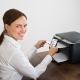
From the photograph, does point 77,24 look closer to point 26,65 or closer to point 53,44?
point 53,44

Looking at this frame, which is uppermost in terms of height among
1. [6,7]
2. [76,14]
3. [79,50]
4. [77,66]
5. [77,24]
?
[6,7]

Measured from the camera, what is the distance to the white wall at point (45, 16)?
1.24 metres

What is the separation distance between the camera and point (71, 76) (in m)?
0.92

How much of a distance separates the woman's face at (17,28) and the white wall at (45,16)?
16.9 inches

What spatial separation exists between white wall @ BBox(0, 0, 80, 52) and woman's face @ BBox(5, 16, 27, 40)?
43 centimetres

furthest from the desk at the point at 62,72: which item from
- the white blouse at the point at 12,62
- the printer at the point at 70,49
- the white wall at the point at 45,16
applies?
the white wall at the point at 45,16

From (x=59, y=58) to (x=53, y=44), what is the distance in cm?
21

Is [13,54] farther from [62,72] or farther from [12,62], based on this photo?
[62,72]

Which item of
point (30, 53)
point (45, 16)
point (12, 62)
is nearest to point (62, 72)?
point (30, 53)

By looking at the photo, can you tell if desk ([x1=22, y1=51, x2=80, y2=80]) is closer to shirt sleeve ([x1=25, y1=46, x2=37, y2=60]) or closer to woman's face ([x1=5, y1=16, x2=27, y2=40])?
shirt sleeve ([x1=25, y1=46, x2=37, y2=60])

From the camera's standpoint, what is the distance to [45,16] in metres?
1.36

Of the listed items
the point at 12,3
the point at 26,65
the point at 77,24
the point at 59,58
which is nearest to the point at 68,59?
the point at 59,58

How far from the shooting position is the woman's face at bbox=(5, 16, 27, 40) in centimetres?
78

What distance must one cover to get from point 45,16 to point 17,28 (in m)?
0.63
